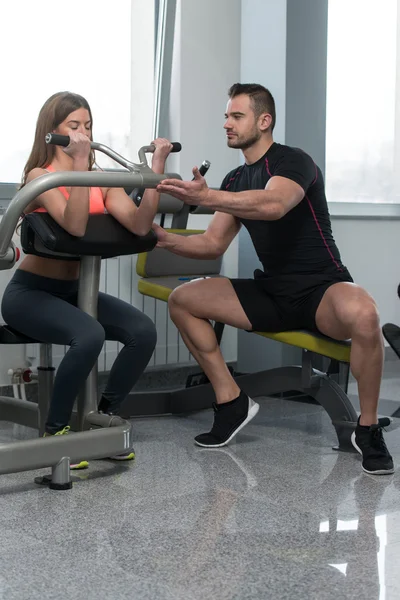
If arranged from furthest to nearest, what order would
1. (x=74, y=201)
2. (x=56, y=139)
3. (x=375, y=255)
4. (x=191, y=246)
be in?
1. (x=375, y=255)
2. (x=191, y=246)
3. (x=74, y=201)
4. (x=56, y=139)

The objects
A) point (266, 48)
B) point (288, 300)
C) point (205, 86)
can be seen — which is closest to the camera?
point (288, 300)

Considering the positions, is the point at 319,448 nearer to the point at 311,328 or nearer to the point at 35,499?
the point at 311,328

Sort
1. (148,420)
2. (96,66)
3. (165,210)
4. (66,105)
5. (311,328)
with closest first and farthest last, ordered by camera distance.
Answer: (66,105) < (311,328) < (165,210) < (148,420) < (96,66)

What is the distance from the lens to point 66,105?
295cm

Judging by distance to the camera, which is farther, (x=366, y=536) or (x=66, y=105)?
(x=66, y=105)

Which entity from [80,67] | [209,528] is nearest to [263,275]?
[209,528]

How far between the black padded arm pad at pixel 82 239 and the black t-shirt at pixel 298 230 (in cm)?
56

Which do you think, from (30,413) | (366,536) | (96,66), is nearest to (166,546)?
(366,536)

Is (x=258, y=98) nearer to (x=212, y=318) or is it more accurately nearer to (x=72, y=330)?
(x=212, y=318)

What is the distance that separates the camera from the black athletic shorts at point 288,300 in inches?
126

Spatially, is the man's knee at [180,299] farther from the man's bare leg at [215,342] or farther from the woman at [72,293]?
the woman at [72,293]

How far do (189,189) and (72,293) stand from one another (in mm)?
632

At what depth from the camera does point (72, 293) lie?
10.2 ft

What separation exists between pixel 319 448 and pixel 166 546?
1263 mm
